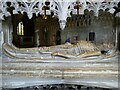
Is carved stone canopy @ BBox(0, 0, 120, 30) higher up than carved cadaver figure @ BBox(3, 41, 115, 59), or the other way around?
carved stone canopy @ BBox(0, 0, 120, 30)

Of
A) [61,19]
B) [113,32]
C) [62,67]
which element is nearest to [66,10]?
[61,19]

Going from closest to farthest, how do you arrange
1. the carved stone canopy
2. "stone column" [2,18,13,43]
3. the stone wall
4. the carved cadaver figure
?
the carved stone canopy, the carved cadaver figure, "stone column" [2,18,13,43], the stone wall

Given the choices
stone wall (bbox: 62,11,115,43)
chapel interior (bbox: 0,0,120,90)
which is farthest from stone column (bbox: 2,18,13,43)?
stone wall (bbox: 62,11,115,43)

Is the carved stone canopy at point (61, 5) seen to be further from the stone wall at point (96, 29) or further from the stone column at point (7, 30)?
the stone wall at point (96, 29)

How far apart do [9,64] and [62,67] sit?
0.25 m

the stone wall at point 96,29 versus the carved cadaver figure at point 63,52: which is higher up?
the stone wall at point 96,29

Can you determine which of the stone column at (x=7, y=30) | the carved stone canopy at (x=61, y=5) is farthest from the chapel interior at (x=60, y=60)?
the stone column at (x=7, y=30)

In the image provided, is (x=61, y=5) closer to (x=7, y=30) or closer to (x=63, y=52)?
(x=63, y=52)

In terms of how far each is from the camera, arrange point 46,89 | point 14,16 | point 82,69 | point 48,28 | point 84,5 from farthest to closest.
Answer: point 48,28
point 14,16
point 46,89
point 82,69
point 84,5

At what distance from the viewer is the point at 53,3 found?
917 mm

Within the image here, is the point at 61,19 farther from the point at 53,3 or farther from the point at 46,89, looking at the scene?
the point at 46,89

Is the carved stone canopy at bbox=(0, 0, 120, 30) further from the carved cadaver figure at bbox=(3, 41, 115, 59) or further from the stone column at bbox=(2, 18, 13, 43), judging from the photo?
the stone column at bbox=(2, 18, 13, 43)

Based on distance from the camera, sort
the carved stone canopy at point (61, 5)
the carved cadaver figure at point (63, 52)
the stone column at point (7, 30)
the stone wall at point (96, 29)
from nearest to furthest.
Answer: the carved stone canopy at point (61, 5), the carved cadaver figure at point (63, 52), the stone column at point (7, 30), the stone wall at point (96, 29)

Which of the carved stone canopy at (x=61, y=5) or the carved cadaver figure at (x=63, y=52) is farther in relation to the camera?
the carved cadaver figure at (x=63, y=52)
